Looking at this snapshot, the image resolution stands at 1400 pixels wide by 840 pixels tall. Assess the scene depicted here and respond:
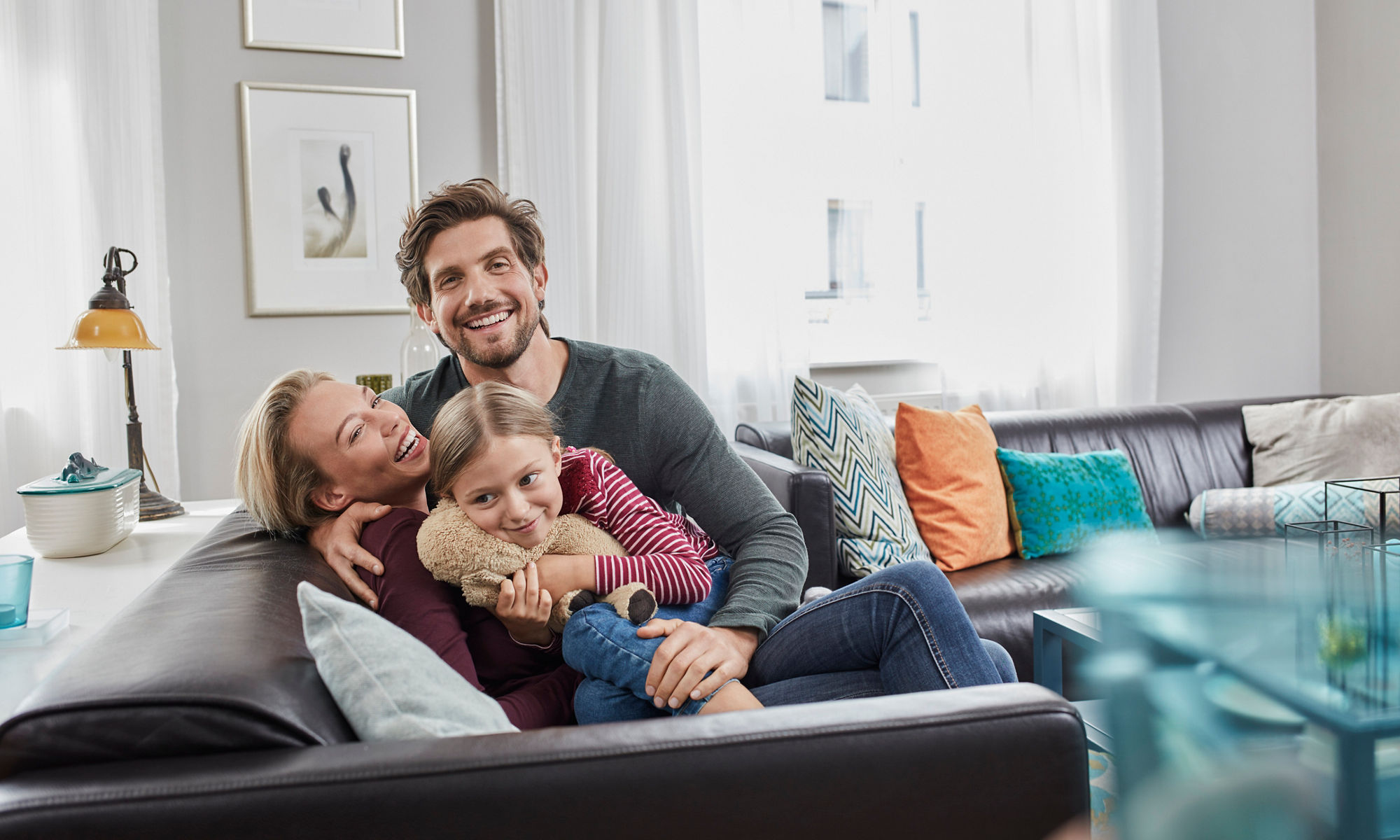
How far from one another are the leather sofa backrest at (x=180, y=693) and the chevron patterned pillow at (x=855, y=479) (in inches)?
58.6

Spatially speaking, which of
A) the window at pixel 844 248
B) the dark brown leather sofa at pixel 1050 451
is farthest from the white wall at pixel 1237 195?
the window at pixel 844 248

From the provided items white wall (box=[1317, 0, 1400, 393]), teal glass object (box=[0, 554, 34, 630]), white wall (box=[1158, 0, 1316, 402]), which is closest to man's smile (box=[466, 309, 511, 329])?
teal glass object (box=[0, 554, 34, 630])

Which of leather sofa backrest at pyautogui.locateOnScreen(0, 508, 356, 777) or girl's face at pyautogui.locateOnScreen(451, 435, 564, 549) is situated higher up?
girl's face at pyautogui.locateOnScreen(451, 435, 564, 549)

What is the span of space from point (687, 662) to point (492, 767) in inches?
17.9

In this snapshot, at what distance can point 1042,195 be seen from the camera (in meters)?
3.43

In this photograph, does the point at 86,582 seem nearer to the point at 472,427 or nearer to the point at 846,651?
the point at 472,427

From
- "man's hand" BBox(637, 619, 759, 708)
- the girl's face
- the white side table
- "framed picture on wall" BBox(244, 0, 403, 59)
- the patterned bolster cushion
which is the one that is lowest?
the patterned bolster cushion

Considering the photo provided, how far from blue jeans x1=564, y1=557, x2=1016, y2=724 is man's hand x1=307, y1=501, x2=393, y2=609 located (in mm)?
262

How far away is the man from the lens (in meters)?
1.44

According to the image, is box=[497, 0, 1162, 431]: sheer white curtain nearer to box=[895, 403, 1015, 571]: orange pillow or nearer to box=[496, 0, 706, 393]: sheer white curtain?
box=[496, 0, 706, 393]: sheer white curtain

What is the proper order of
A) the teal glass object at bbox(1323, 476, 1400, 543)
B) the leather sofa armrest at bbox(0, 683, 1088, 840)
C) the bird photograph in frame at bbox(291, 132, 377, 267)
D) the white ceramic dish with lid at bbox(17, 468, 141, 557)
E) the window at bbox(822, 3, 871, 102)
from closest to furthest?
1. the leather sofa armrest at bbox(0, 683, 1088, 840)
2. the teal glass object at bbox(1323, 476, 1400, 543)
3. the white ceramic dish with lid at bbox(17, 468, 141, 557)
4. the bird photograph in frame at bbox(291, 132, 377, 267)
5. the window at bbox(822, 3, 871, 102)

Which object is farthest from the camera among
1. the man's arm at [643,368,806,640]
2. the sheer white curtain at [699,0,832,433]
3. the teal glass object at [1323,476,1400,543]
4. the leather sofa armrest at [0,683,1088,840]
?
the sheer white curtain at [699,0,832,433]

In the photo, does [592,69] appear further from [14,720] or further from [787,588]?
[14,720]

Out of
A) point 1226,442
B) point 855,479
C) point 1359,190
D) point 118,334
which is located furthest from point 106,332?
point 1359,190
